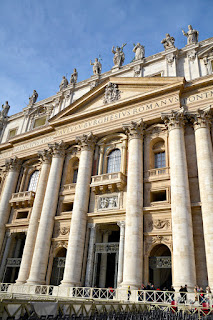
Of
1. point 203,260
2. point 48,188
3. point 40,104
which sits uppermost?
point 40,104

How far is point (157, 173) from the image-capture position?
19.8m

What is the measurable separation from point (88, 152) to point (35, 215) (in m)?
7.15

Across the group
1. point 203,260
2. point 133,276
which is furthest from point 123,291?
point 203,260

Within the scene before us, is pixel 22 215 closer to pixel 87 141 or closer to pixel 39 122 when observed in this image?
pixel 87 141

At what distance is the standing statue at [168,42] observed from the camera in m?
24.8

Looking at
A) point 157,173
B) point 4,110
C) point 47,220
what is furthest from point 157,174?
point 4,110

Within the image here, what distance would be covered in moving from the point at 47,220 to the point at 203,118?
14536 mm

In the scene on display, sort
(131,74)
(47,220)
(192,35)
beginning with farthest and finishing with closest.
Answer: (131,74), (192,35), (47,220)

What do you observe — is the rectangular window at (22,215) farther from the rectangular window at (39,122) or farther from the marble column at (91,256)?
the rectangular window at (39,122)

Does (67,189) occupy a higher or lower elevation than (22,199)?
higher

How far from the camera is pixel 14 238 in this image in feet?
83.4

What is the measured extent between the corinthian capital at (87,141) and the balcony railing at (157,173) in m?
6.02

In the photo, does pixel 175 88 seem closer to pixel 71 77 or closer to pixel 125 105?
pixel 125 105

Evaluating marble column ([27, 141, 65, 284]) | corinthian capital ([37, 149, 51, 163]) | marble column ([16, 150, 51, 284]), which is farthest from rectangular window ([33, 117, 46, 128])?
marble column ([27, 141, 65, 284])
